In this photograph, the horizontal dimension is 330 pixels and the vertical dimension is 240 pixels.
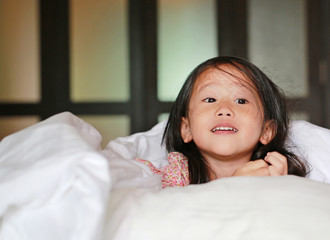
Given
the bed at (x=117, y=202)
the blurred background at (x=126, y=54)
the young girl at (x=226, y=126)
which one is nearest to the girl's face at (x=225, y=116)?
the young girl at (x=226, y=126)

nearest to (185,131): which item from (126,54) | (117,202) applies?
(117,202)

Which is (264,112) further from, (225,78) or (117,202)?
(117,202)

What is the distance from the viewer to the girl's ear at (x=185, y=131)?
43.0 inches

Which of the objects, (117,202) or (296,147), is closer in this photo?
(117,202)

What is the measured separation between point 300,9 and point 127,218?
2.77 metres

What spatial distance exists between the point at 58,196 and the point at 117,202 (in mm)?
106

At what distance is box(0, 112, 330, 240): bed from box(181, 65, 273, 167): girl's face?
13.1 inches

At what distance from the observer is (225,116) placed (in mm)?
936

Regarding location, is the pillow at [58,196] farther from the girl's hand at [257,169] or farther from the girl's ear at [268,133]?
the girl's ear at [268,133]

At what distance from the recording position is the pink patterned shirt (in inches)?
39.3

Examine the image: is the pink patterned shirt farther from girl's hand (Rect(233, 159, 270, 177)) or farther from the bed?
the bed

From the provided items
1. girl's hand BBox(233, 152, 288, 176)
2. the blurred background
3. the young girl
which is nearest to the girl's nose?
the young girl

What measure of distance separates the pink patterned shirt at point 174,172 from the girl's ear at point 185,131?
65 mm

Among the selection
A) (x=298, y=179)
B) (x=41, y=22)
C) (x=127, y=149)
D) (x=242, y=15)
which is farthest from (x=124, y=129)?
(x=298, y=179)
